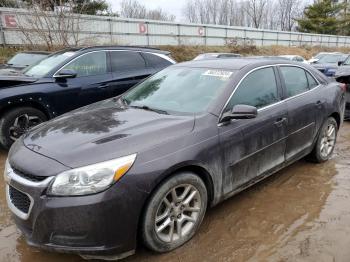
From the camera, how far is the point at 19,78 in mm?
5895

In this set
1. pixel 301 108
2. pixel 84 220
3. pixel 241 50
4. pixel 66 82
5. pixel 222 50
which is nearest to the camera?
pixel 84 220

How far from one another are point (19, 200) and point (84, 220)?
0.65 m

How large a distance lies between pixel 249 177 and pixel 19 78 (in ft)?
14.0

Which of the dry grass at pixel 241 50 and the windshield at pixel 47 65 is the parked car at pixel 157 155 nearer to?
the windshield at pixel 47 65

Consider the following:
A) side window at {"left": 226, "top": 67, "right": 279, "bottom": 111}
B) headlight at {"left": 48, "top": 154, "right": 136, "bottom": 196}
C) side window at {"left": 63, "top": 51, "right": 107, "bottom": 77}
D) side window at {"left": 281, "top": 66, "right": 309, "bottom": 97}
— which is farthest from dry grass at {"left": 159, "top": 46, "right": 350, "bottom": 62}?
headlight at {"left": 48, "top": 154, "right": 136, "bottom": 196}

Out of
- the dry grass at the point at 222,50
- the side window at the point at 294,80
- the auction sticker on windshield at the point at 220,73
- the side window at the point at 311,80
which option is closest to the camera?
the auction sticker on windshield at the point at 220,73

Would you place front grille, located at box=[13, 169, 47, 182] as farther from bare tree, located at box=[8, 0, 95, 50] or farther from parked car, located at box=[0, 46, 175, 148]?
bare tree, located at box=[8, 0, 95, 50]

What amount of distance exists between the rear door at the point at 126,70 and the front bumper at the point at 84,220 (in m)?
4.26

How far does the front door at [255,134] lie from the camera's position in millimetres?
3410

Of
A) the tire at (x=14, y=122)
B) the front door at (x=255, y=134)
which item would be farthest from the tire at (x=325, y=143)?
the tire at (x=14, y=122)

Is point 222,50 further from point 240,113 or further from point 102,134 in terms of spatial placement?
point 102,134

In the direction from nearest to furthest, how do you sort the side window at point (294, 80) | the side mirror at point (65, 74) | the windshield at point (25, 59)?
the side window at point (294, 80), the side mirror at point (65, 74), the windshield at point (25, 59)

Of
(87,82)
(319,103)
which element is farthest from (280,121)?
(87,82)

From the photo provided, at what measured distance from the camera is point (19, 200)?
278 centimetres
